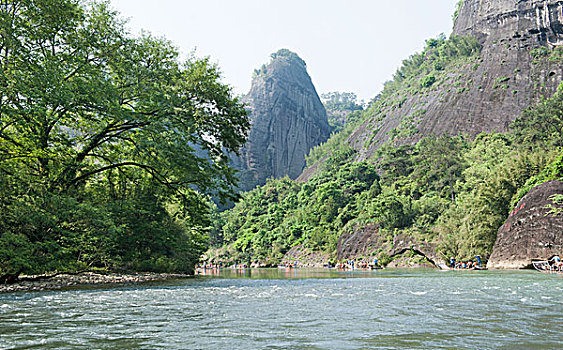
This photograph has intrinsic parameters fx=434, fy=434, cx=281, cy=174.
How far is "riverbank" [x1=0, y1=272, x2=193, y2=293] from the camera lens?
15224 mm

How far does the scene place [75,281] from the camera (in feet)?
59.1

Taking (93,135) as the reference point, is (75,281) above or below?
below

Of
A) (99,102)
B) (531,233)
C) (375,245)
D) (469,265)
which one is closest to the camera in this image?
(99,102)

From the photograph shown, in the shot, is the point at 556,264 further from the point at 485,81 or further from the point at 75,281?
the point at 485,81

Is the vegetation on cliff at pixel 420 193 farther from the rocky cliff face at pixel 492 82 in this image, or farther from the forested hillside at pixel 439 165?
the rocky cliff face at pixel 492 82

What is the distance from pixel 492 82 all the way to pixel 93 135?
9623cm

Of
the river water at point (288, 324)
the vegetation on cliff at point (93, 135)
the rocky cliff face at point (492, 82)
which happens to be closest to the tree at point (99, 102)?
the vegetation on cliff at point (93, 135)

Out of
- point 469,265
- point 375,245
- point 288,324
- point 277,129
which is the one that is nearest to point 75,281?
point 288,324

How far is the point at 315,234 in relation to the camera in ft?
260

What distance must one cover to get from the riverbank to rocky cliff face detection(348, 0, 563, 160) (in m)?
81.7

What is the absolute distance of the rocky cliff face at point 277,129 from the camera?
170375 mm

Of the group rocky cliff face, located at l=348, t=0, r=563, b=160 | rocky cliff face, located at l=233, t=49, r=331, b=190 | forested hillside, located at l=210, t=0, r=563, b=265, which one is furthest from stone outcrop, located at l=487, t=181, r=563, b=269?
rocky cliff face, located at l=233, t=49, r=331, b=190

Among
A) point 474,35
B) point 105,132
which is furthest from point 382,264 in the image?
point 474,35

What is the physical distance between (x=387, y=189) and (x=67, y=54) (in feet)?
216
